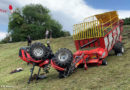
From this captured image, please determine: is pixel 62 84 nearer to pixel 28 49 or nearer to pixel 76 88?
pixel 76 88

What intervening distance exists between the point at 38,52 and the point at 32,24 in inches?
1825

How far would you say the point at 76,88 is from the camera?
553 cm

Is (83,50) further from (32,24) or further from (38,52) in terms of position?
(32,24)

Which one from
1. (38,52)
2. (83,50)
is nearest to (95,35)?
(83,50)

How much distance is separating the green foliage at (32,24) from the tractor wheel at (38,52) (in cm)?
4129

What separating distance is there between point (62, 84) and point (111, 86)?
2002 millimetres

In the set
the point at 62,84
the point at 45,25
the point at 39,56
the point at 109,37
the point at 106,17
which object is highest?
the point at 45,25

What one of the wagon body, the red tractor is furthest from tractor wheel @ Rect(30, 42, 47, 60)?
the wagon body

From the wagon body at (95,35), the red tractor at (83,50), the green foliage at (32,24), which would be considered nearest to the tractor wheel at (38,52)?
the red tractor at (83,50)

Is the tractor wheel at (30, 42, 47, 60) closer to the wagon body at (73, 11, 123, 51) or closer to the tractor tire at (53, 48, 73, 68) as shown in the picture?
the tractor tire at (53, 48, 73, 68)

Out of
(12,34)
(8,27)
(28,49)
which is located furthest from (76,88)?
(8,27)

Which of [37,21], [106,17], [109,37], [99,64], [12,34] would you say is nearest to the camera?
[99,64]

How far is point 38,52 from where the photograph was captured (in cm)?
709

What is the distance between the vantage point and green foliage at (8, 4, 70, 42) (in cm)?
4972
